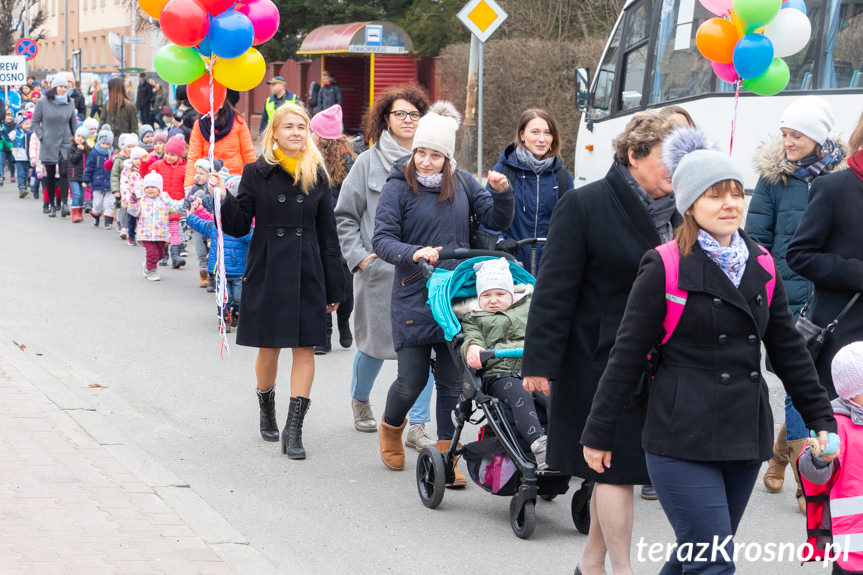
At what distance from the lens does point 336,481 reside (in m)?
6.62

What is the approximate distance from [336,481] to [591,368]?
2.52 metres

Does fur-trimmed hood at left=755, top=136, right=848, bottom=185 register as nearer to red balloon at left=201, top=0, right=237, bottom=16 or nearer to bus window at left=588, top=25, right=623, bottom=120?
red balloon at left=201, top=0, right=237, bottom=16

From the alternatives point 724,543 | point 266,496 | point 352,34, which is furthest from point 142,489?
point 352,34

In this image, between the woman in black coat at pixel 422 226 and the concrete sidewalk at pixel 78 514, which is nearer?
the concrete sidewalk at pixel 78 514

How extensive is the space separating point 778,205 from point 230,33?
128 inches

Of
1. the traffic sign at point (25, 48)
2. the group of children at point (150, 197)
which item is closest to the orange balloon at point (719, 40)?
the group of children at point (150, 197)

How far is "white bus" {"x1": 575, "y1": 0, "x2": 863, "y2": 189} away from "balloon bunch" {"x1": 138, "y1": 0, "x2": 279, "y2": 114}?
9.78 ft

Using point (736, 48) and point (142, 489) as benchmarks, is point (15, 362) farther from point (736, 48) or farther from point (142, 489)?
point (736, 48)

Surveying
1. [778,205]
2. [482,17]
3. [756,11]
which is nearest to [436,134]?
[778,205]

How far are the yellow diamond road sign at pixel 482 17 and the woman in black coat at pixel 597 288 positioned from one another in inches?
436

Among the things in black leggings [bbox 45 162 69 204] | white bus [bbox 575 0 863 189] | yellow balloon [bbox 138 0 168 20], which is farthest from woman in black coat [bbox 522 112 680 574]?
black leggings [bbox 45 162 69 204]

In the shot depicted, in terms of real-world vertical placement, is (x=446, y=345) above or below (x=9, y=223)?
above

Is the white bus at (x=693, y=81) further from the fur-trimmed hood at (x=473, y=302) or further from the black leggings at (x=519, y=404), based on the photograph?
the black leggings at (x=519, y=404)

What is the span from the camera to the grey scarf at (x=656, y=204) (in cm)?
443
